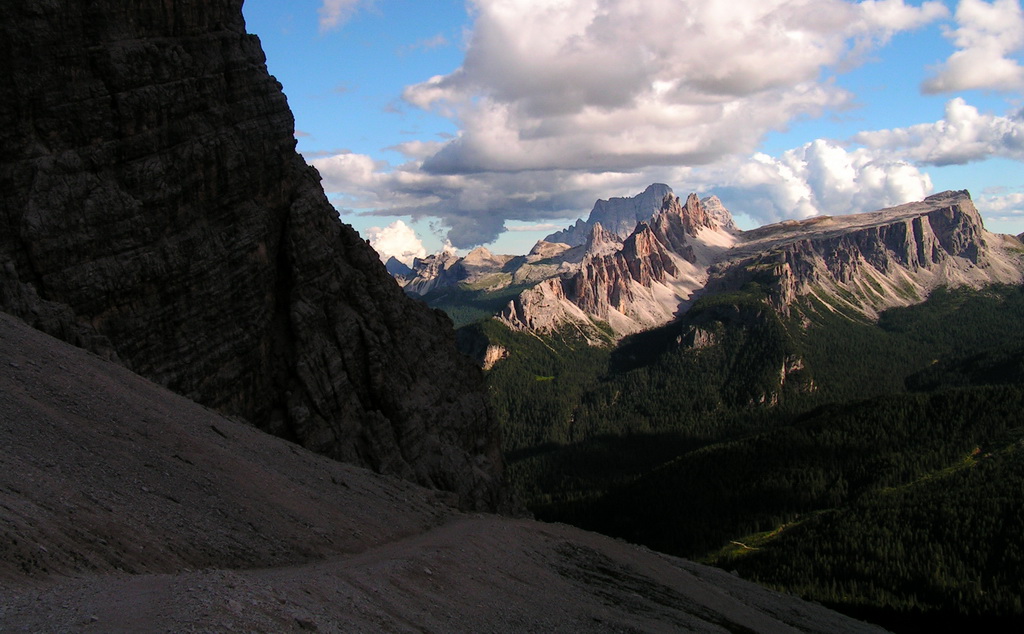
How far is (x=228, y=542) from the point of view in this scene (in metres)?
32.6

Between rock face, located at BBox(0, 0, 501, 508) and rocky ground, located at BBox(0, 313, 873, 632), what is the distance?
31.1ft

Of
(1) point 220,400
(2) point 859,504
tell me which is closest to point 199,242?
(1) point 220,400

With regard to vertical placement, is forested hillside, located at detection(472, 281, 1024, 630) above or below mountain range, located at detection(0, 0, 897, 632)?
below

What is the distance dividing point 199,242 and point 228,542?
31.2 meters

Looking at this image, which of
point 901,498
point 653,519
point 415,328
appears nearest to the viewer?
point 415,328

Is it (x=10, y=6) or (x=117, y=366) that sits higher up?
(x=10, y=6)

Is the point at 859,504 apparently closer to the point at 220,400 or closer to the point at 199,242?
the point at 220,400

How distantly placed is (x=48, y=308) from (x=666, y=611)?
44752mm

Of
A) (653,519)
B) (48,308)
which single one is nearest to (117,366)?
(48,308)

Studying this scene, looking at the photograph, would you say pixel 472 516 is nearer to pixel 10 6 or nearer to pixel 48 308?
pixel 48 308

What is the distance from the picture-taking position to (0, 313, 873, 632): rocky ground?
22250mm

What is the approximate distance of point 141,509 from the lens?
100 feet

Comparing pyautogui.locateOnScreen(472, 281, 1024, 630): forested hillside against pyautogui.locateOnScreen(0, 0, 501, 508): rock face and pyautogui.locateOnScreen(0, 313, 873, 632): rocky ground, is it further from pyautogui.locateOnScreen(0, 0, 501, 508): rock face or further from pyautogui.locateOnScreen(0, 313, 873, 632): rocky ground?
pyautogui.locateOnScreen(0, 0, 501, 508): rock face

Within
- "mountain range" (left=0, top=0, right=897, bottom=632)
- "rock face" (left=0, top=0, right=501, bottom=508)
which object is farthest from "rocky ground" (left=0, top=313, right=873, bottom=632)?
"rock face" (left=0, top=0, right=501, bottom=508)
